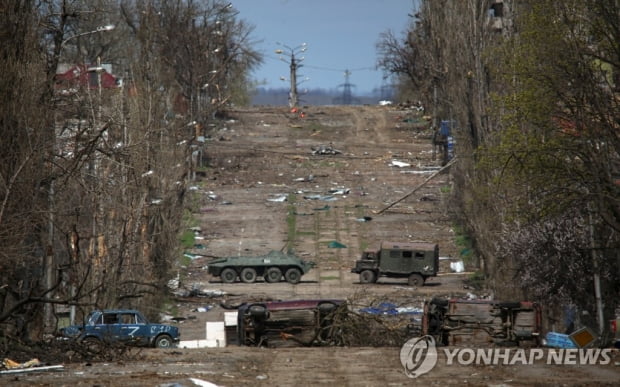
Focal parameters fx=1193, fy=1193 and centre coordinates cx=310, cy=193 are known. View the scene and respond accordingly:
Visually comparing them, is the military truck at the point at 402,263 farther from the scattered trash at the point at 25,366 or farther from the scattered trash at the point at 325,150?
the scattered trash at the point at 325,150

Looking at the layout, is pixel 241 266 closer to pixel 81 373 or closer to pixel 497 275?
pixel 497 275

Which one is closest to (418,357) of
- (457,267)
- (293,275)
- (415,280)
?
(415,280)

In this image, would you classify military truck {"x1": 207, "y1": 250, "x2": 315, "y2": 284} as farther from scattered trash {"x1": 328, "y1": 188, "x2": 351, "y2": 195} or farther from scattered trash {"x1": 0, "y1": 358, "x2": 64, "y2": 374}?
scattered trash {"x1": 0, "y1": 358, "x2": 64, "y2": 374}

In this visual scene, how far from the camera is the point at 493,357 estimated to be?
20.5 metres

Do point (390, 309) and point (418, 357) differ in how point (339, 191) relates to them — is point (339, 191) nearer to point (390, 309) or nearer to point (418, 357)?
point (390, 309)

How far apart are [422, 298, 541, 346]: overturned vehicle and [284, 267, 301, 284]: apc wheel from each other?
64.3 ft

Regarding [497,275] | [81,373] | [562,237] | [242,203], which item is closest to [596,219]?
[562,237]

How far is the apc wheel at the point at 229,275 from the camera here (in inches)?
1871

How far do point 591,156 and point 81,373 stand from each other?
13.4 meters

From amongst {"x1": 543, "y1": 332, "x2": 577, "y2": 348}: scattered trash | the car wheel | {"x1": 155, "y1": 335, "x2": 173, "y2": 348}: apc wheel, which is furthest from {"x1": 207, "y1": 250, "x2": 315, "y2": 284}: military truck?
{"x1": 543, "y1": 332, "x2": 577, "y2": 348}: scattered trash

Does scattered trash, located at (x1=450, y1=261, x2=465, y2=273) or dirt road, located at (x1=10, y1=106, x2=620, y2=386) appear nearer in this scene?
dirt road, located at (x1=10, y1=106, x2=620, y2=386)

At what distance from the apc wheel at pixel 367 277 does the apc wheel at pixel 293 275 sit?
2.48 m

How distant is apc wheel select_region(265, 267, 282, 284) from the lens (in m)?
47.4

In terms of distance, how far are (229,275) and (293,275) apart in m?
2.60
